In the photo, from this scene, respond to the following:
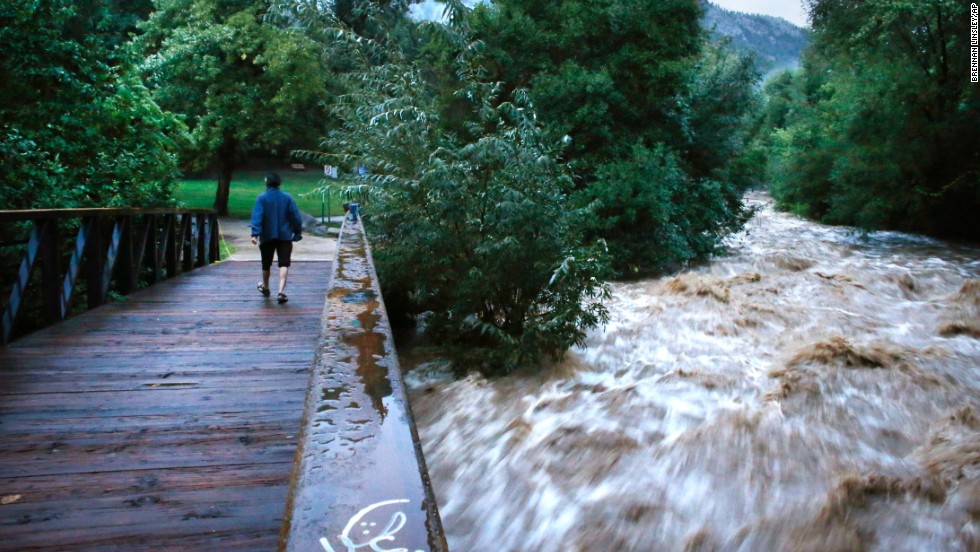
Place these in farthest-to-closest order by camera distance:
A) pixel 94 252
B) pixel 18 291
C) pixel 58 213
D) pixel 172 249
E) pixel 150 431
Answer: pixel 172 249
pixel 94 252
pixel 58 213
pixel 18 291
pixel 150 431

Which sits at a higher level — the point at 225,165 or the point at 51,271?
the point at 225,165

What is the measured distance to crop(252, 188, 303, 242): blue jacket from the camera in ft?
24.0

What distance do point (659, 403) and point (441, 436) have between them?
2015 mm

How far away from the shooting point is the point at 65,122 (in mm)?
8969

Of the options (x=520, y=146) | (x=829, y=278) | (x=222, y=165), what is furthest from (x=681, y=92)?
(x=222, y=165)

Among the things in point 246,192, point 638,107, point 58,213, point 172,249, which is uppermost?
point 638,107

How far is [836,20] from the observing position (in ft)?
57.2

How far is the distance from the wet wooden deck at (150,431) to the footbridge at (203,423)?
0.01 metres

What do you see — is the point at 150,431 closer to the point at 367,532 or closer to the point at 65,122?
the point at 367,532

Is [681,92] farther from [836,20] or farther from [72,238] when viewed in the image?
[72,238]

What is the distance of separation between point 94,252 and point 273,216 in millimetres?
1721

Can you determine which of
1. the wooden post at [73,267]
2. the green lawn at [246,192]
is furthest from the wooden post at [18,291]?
the green lawn at [246,192]

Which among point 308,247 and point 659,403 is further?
point 308,247

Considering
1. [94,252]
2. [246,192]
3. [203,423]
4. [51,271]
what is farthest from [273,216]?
[246,192]
